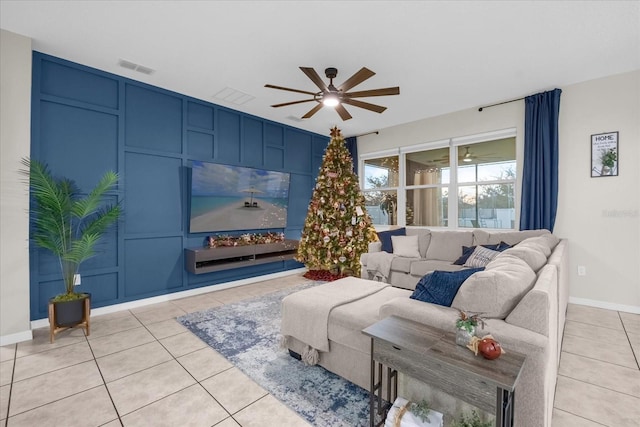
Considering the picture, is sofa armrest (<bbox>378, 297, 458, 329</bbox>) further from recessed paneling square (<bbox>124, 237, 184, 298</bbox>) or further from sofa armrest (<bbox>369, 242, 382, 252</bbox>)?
recessed paneling square (<bbox>124, 237, 184, 298</bbox>)

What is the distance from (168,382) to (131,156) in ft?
9.71

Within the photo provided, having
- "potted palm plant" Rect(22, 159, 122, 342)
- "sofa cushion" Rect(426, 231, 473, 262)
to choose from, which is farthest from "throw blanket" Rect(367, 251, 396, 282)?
"potted palm plant" Rect(22, 159, 122, 342)

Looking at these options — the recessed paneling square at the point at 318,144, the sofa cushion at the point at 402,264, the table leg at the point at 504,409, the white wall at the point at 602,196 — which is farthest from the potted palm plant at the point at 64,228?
the white wall at the point at 602,196

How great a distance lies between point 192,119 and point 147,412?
12.6 feet

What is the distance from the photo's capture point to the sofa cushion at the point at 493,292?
157 cm

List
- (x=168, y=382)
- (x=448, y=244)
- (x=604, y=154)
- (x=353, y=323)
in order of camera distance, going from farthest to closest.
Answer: (x=448, y=244)
(x=604, y=154)
(x=168, y=382)
(x=353, y=323)

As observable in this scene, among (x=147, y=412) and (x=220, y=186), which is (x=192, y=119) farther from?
(x=147, y=412)

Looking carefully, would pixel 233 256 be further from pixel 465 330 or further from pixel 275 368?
pixel 465 330

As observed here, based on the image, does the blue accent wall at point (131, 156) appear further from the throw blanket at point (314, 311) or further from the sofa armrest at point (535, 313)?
the sofa armrest at point (535, 313)

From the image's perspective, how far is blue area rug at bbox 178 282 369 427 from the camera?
1866 millimetres

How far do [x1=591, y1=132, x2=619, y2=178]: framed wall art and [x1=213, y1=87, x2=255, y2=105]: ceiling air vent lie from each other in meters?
4.85

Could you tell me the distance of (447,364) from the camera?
1.29 metres

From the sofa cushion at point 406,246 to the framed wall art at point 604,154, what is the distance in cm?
254

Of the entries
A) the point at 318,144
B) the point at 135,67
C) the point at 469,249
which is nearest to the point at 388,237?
the point at 469,249
